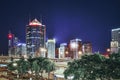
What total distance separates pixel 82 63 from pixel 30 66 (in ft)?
109

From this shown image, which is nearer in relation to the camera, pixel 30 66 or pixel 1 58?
pixel 30 66

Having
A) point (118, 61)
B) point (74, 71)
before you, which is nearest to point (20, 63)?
point (74, 71)

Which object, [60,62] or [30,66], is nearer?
[30,66]

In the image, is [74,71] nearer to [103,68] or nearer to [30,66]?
[103,68]

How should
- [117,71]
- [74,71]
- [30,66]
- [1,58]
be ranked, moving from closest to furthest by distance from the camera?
1. [117,71]
2. [74,71]
3. [30,66]
4. [1,58]

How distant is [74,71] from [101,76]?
5.52 m

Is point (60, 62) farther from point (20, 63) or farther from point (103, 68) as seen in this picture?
point (103, 68)

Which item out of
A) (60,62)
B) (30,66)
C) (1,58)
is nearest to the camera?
(30,66)

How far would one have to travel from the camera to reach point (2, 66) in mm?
151750

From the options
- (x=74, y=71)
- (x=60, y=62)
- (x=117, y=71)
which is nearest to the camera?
(x=117, y=71)

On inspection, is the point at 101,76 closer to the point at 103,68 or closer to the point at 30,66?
the point at 103,68

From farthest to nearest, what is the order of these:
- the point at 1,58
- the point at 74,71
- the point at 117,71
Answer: the point at 1,58 → the point at 74,71 → the point at 117,71

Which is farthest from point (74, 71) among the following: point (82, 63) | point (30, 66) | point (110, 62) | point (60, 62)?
point (60, 62)

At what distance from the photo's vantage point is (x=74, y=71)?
209 feet
